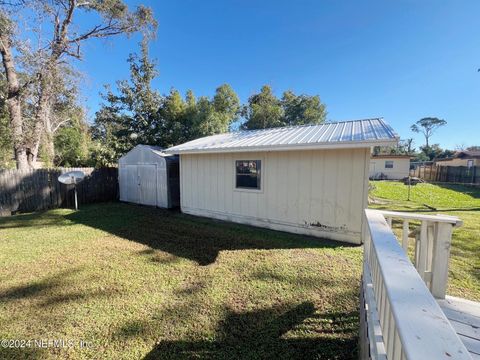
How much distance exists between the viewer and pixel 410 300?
916 millimetres

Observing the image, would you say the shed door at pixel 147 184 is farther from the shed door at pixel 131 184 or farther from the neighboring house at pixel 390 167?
the neighboring house at pixel 390 167

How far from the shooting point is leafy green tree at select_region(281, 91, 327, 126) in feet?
80.9

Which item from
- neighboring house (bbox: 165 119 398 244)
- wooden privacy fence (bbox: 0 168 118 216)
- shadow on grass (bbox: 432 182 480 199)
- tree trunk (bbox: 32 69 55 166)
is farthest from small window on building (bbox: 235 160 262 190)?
shadow on grass (bbox: 432 182 480 199)

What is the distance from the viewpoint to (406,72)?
11.6 metres

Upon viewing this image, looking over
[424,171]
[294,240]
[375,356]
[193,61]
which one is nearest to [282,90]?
[193,61]

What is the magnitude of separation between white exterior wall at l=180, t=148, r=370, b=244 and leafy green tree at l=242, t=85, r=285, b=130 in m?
16.3

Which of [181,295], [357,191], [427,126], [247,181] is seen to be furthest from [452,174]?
[427,126]

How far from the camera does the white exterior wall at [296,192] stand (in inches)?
207

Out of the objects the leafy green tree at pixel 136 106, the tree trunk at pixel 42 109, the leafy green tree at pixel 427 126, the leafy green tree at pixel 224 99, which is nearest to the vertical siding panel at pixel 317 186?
the tree trunk at pixel 42 109

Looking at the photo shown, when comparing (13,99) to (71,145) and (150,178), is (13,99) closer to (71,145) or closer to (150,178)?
(150,178)

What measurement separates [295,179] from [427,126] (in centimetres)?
7646

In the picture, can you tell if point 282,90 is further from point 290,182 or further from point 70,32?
point 290,182

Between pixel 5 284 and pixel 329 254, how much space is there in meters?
5.78

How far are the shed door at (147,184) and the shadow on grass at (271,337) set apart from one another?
7.68m
